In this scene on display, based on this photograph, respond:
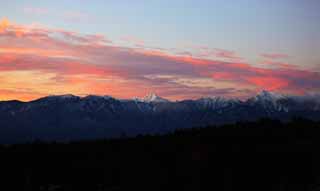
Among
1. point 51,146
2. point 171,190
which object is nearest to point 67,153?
point 51,146

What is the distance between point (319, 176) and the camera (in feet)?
119

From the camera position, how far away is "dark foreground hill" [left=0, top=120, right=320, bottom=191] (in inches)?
1383

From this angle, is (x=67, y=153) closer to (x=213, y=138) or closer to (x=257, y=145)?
(x=213, y=138)

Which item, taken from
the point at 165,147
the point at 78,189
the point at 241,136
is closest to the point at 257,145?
the point at 241,136

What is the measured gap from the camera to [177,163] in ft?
133

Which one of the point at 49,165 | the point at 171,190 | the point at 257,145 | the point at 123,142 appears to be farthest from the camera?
the point at 123,142

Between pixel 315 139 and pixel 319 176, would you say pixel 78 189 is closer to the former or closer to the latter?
pixel 319 176

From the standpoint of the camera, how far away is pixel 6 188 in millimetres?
35062

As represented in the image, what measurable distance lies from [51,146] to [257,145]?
2055 centimetres

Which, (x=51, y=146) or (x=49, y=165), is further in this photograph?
(x=51, y=146)

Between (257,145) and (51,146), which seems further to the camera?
(51,146)

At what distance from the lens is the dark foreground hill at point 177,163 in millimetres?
35125

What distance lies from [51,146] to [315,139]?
26018mm

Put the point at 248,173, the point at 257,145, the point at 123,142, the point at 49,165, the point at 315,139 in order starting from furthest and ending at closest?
1. the point at 123,142
2. the point at 315,139
3. the point at 257,145
4. the point at 49,165
5. the point at 248,173
